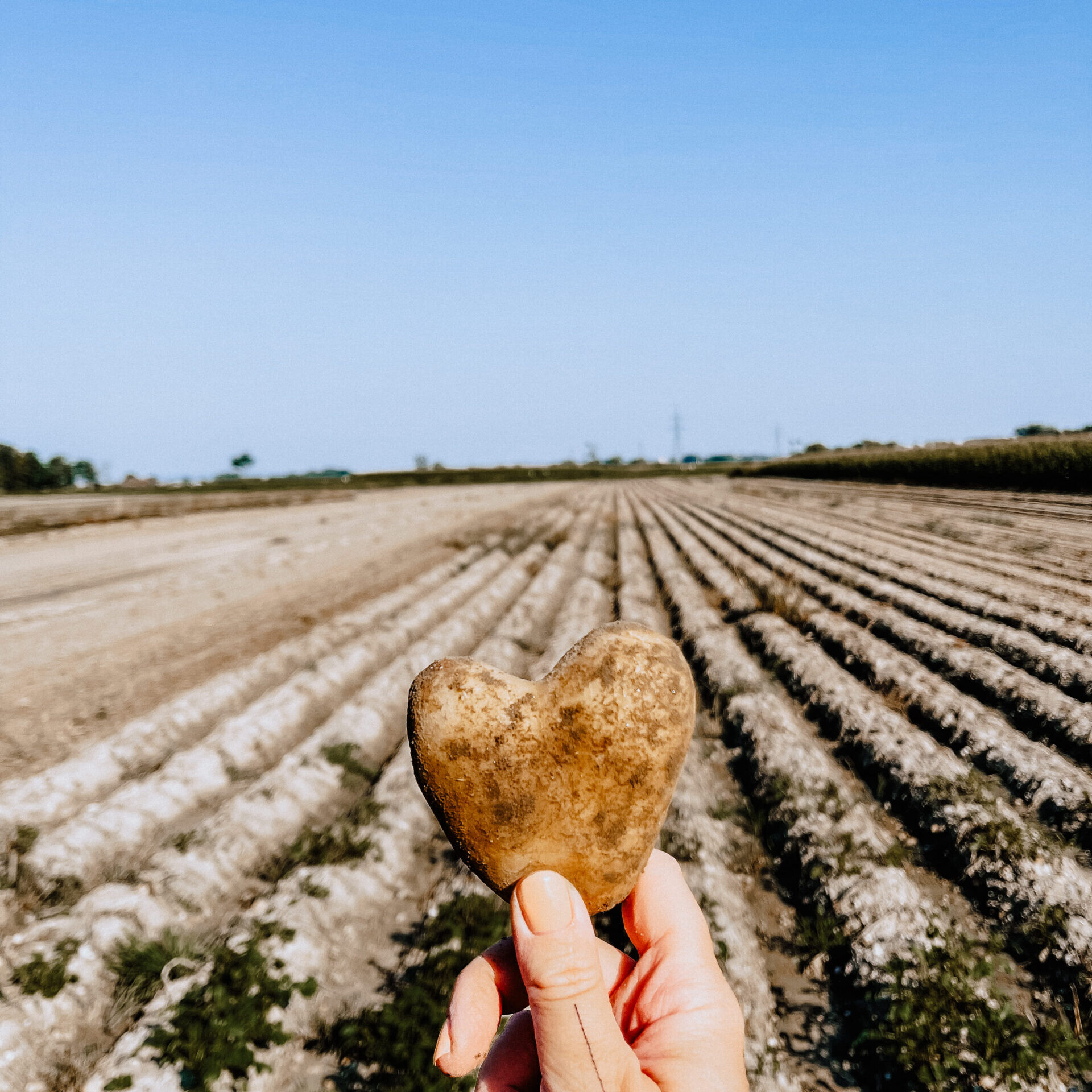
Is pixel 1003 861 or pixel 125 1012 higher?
pixel 1003 861

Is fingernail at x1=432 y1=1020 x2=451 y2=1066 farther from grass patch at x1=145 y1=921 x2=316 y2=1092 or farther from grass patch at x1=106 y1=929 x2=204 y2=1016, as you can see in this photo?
grass patch at x1=106 y1=929 x2=204 y2=1016

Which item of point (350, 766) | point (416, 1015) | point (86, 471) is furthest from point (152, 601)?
point (86, 471)

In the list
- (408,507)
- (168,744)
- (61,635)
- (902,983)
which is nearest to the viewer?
(902,983)

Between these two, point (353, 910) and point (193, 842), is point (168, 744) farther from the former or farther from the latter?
point (353, 910)

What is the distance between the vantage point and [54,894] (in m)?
3.96

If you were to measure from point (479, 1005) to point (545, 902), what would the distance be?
328mm

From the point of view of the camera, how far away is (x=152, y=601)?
42.3ft

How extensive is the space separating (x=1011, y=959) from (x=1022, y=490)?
29534 millimetres

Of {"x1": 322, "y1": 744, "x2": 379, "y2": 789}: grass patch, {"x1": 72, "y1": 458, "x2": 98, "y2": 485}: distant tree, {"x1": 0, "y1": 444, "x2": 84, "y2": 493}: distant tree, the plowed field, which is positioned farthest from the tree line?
{"x1": 322, "y1": 744, "x2": 379, "y2": 789}: grass patch

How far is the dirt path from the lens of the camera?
7414 millimetres

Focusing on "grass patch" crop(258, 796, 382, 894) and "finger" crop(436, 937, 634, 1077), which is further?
"grass patch" crop(258, 796, 382, 894)

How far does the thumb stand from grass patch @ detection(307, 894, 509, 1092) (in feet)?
6.06

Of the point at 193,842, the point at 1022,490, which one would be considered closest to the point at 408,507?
the point at 1022,490

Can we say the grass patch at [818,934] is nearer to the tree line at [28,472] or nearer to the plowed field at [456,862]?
the plowed field at [456,862]
